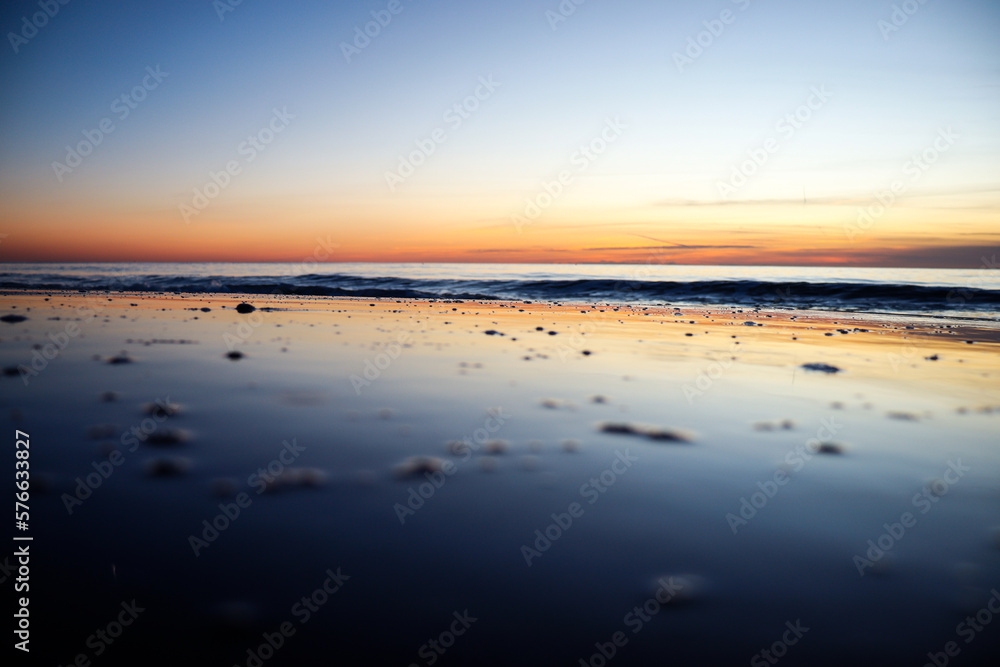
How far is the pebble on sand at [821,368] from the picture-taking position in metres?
6.00

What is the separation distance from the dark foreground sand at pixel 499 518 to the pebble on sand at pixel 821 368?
2.85ft

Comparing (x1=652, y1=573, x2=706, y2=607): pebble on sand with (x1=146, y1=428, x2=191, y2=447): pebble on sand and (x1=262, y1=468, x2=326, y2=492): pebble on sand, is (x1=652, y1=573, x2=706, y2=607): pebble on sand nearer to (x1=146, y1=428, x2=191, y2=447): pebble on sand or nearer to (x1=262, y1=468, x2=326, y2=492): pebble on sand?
(x1=262, y1=468, x2=326, y2=492): pebble on sand

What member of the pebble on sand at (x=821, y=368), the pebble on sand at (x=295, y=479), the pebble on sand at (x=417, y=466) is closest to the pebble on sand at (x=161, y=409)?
the pebble on sand at (x=295, y=479)

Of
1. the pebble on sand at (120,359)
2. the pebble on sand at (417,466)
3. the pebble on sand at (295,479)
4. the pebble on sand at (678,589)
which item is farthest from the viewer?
the pebble on sand at (120,359)

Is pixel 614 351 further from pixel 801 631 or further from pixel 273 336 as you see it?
pixel 801 631

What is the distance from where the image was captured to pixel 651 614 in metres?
1.78

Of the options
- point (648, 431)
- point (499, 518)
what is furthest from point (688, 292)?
point (499, 518)

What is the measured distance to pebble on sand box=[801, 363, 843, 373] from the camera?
600cm

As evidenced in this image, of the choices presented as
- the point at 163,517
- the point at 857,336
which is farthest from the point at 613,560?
the point at 857,336

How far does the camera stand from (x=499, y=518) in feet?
7.75

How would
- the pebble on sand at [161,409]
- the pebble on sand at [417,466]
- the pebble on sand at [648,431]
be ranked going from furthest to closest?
the pebble on sand at [161,409]
the pebble on sand at [648,431]
the pebble on sand at [417,466]

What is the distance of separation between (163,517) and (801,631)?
239 centimetres

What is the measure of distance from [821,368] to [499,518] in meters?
5.22

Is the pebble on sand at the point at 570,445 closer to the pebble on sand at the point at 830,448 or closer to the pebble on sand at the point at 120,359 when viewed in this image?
the pebble on sand at the point at 830,448
